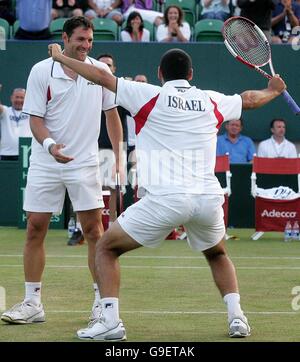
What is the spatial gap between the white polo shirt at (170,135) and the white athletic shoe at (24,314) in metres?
1.62

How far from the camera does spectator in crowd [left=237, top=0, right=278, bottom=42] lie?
754 inches

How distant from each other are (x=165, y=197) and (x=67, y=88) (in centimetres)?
160

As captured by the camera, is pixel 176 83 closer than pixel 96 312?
Yes

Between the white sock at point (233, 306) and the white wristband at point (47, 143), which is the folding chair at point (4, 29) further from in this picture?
the white sock at point (233, 306)

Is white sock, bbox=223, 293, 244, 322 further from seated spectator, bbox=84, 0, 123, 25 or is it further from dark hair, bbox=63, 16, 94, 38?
seated spectator, bbox=84, 0, 123, 25

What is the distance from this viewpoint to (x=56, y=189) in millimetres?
9320

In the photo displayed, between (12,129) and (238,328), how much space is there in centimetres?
A: 1095

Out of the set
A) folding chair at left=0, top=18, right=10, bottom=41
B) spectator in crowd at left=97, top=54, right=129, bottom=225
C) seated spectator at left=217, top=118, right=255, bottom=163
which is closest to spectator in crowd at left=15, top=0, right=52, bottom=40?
folding chair at left=0, top=18, right=10, bottom=41

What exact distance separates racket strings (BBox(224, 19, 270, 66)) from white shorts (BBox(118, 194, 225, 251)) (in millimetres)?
1780

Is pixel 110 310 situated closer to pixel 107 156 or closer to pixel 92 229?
pixel 92 229

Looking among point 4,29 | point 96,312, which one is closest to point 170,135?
point 96,312

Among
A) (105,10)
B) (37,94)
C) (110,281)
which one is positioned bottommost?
(110,281)

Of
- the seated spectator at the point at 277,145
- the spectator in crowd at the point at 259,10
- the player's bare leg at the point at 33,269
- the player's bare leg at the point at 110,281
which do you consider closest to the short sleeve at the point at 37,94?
the player's bare leg at the point at 33,269

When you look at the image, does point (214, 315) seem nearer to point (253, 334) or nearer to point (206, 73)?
point (253, 334)
